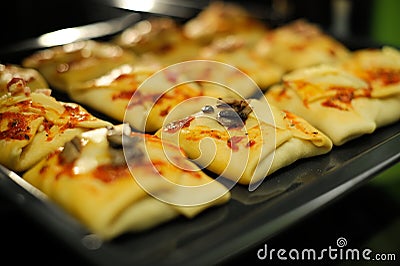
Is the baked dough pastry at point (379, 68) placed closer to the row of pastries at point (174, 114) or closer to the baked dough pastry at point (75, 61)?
the row of pastries at point (174, 114)

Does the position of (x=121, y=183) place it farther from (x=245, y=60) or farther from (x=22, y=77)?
(x=245, y=60)

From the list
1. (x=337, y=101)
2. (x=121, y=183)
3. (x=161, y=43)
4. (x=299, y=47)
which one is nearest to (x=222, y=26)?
(x=161, y=43)

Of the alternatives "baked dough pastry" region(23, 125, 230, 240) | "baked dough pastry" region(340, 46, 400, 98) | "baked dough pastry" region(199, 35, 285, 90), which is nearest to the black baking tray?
"baked dough pastry" region(23, 125, 230, 240)

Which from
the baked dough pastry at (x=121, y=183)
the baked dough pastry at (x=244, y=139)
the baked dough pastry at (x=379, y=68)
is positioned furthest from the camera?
the baked dough pastry at (x=379, y=68)

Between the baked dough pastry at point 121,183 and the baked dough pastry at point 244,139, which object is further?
the baked dough pastry at point 244,139

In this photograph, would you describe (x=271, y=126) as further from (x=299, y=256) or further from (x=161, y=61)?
(x=161, y=61)

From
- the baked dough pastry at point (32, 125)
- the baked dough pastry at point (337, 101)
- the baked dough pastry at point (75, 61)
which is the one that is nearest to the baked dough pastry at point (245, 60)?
the baked dough pastry at point (337, 101)

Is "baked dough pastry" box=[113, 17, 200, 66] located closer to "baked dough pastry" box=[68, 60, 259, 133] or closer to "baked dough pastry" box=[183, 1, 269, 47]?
"baked dough pastry" box=[183, 1, 269, 47]
